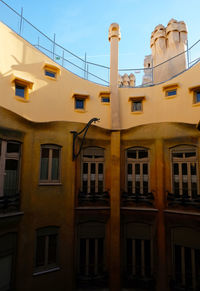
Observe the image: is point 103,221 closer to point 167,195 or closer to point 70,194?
point 70,194

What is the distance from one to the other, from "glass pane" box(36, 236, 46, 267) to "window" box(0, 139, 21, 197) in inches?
114

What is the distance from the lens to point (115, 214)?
11.4 meters

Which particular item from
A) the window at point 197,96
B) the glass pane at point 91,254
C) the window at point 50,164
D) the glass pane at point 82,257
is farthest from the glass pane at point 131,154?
the glass pane at point 82,257

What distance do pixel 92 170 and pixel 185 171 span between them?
5450 mm

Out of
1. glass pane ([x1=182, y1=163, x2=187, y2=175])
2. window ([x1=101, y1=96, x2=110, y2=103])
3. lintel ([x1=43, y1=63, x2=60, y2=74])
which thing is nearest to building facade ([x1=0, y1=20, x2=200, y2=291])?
glass pane ([x1=182, y1=163, x2=187, y2=175])

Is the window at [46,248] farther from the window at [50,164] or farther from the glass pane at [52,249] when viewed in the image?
the window at [50,164]

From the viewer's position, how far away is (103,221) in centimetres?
1172

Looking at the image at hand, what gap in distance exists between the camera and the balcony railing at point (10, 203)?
29.7 feet

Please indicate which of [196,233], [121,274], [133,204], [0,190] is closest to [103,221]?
[133,204]

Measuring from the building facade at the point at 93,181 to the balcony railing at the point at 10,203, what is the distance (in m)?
0.07

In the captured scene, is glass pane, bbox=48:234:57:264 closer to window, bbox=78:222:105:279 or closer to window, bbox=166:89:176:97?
window, bbox=78:222:105:279

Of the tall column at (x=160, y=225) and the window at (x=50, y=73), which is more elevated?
the window at (x=50, y=73)

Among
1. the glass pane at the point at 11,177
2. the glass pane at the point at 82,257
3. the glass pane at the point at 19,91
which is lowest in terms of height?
the glass pane at the point at 82,257

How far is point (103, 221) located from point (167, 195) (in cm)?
404
